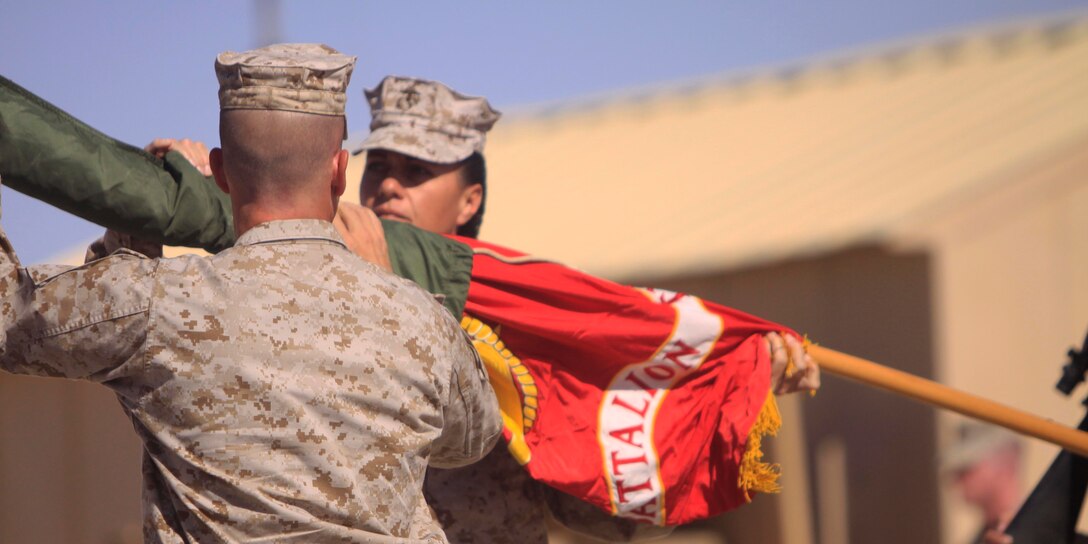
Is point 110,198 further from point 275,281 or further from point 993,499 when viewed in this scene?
point 993,499

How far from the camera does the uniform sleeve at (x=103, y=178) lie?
103 inches

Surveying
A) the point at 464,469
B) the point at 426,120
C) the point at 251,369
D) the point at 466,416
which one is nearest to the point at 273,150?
the point at 251,369

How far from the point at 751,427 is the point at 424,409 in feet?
4.86

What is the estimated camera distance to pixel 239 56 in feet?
7.82

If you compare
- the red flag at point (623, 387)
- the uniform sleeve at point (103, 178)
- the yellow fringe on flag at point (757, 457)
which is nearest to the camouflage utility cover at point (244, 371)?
the uniform sleeve at point (103, 178)

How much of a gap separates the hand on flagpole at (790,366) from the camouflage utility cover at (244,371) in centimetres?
172

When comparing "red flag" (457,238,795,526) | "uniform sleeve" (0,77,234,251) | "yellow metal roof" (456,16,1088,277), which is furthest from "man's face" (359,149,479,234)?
Answer: "yellow metal roof" (456,16,1088,277)

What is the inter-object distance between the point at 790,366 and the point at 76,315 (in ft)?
7.14

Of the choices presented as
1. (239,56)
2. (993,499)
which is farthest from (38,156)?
(993,499)

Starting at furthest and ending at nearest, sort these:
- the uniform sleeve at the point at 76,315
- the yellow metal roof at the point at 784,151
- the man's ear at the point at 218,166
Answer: the yellow metal roof at the point at 784,151 < the man's ear at the point at 218,166 < the uniform sleeve at the point at 76,315

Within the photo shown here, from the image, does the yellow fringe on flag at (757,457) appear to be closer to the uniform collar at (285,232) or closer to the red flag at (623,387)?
the red flag at (623,387)

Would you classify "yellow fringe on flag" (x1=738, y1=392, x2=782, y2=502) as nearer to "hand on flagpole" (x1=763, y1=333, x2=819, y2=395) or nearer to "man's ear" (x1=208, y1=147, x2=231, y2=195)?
"hand on flagpole" (x1=763, y1=333, x2=819, y2=395)

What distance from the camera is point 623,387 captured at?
372 centimetres

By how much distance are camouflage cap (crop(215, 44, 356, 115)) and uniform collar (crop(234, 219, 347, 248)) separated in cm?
20
